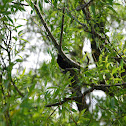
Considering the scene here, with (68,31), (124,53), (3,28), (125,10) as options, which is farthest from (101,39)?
(3,28)

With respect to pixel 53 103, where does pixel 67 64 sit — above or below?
above

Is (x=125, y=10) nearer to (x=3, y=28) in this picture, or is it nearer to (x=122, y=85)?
(x=122, y=85)

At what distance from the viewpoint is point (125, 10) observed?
8.37 ft

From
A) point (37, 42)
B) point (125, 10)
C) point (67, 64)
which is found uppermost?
point (125, 10)

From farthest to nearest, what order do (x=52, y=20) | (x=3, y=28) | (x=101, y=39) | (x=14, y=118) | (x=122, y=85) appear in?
(x=101, y=39), (x=52, y=20), (x=122, y=85), (x=3, y=28), (x=14, y=118)

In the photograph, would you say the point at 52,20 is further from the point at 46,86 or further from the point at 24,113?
the point at 24,113

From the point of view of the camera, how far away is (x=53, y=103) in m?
1.28

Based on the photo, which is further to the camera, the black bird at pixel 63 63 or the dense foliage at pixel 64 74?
the black bird at pixel 63 63

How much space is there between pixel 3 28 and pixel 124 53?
1.12 metres

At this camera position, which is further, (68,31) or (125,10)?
(125,10)

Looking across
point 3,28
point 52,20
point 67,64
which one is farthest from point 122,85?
point 3,28

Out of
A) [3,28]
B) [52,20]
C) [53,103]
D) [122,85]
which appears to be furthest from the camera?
[52,20]

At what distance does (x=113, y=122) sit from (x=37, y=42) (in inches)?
57.0

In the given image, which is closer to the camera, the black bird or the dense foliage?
the dense foliage
